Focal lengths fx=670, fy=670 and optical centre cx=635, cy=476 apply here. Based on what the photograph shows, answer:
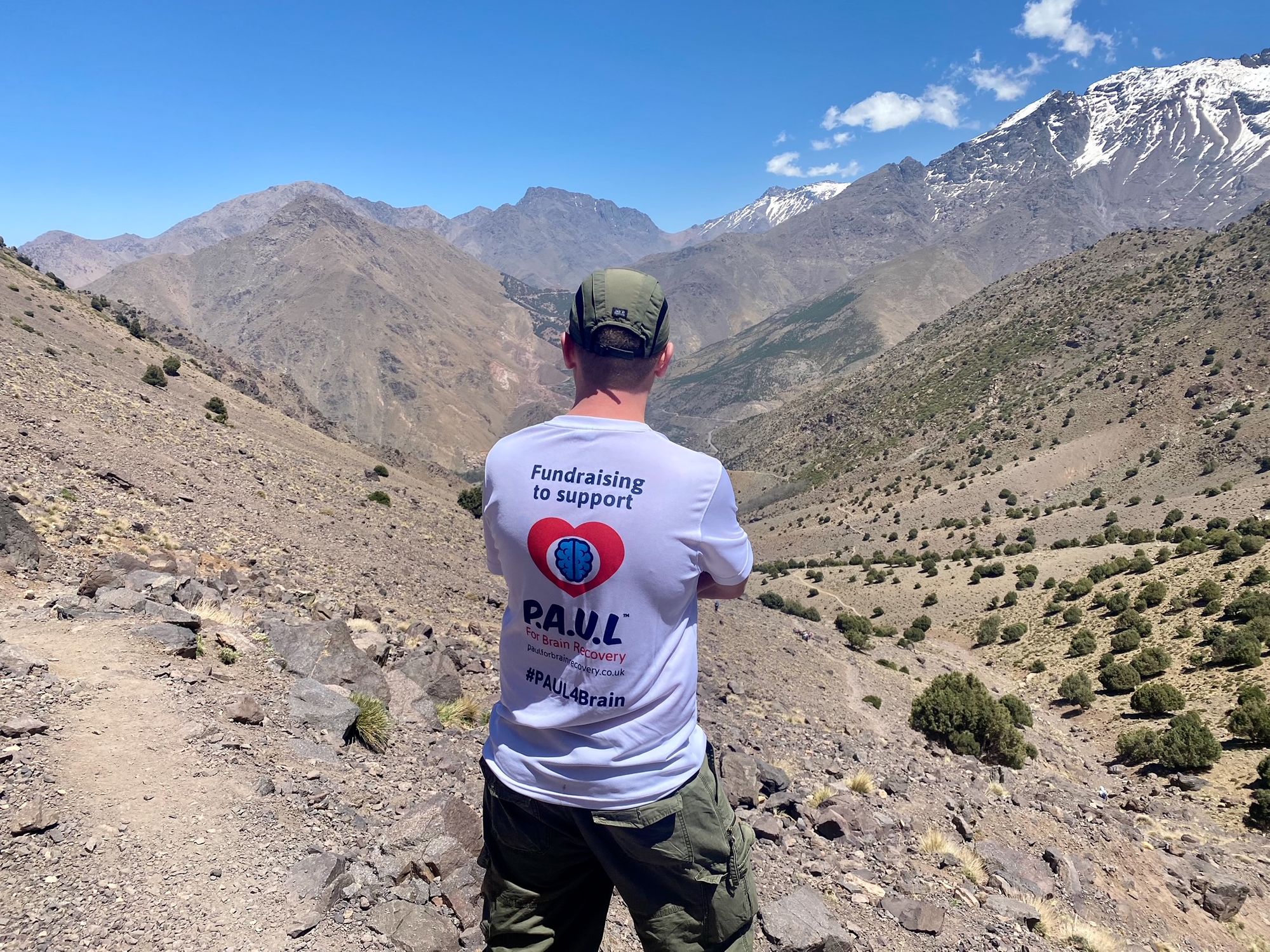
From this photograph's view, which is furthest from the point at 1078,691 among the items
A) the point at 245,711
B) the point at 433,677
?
the point at 245,711

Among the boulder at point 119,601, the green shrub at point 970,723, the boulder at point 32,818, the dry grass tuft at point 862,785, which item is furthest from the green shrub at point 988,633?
the boulder at point 32,818

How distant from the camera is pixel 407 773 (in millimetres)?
7535

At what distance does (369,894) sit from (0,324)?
29.2 m

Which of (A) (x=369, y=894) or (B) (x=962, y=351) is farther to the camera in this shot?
(B) (x=962, y=351)

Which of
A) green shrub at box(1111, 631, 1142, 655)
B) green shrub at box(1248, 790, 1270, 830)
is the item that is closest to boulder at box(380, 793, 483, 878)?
green shrub at box(1248, 790, 1270, 830)

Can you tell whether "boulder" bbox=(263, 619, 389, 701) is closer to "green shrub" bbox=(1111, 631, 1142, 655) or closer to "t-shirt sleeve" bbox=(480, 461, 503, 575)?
"t-shirt sleeve" bbox=(480, 461, 503, 575)

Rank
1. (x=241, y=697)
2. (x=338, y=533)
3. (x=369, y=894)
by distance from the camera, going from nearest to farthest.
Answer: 1. (x=369, y=894)
2. (x=241, y=697)
3. (x=338, y=533)

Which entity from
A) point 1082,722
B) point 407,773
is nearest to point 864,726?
point 1082,722

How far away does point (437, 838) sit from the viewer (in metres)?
5.93

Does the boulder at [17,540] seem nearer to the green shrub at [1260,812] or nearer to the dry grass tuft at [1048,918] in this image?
the dry grass tuft at [1048,918]

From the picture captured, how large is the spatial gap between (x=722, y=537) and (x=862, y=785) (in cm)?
1083

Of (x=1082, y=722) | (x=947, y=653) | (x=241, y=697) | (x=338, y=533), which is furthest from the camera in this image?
(x=947, y=653)

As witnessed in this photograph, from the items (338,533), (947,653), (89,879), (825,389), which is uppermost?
(825,389)

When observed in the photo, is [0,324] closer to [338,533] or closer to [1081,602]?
[338,533]
